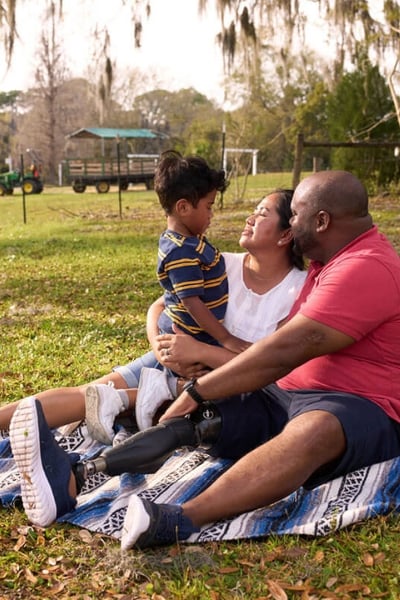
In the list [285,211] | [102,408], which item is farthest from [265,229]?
[102,408]

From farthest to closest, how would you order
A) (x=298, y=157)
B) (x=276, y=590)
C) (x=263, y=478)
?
(x=298, y=157), (x=263, y=478), (x=276, y=590)

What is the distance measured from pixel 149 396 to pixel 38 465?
0.72m

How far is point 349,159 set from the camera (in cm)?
1819

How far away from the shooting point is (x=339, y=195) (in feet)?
9.37

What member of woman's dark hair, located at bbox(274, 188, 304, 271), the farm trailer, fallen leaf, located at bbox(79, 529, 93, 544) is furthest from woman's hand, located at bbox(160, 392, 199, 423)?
the farm trailer

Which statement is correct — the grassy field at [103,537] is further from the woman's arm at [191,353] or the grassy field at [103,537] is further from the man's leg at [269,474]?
the woman's arm at [191,353]

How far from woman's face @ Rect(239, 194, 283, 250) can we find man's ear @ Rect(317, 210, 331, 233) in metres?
0.49

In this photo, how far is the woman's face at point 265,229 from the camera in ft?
11.1

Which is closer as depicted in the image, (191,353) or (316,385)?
(316,385)

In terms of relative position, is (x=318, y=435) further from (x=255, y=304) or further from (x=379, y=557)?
(x=255, y=304)

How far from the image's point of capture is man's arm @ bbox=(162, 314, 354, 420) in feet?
8.82

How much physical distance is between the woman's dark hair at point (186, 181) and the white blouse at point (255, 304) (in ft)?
1.19

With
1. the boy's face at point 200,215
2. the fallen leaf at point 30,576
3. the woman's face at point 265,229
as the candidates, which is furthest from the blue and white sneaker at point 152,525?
the boy's face at point 200,215

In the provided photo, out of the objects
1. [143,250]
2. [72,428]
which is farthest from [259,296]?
[143,250]
